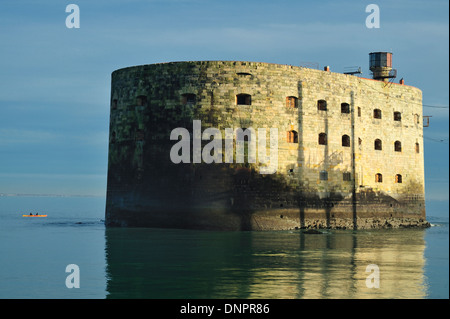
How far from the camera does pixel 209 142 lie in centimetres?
3312

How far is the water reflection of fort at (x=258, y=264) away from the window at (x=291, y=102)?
7.13 meters

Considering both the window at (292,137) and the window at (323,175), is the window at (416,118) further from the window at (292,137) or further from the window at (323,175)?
the window at (292,137)

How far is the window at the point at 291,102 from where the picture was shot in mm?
34781

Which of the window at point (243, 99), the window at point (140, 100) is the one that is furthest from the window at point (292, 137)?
the window at point (140, 100)

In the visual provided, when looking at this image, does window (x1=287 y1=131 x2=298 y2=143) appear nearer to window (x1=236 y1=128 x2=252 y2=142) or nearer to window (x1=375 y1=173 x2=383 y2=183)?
window (x1=236 y1=128 x2=252 y2=142)

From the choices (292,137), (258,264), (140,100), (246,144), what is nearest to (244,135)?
(246,144)

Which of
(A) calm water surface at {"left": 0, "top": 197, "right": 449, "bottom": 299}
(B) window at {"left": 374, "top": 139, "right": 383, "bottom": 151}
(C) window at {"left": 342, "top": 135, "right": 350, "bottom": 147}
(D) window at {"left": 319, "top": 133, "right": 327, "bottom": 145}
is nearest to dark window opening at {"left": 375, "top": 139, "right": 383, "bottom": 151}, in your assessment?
(B) window at {"left": 374, "top": 139, "right": 383, "bottom": 151}

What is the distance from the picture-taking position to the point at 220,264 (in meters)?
20.7

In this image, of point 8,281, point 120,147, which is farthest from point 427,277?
point 120,147

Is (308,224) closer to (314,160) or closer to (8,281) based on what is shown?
(314,160)

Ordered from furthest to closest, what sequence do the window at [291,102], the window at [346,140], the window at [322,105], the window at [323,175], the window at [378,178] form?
1. the window at [378,178]
2. the window at [346,140]
3. the window at [322,105]
4. the window at [323,175]
5. the window at [291,102]

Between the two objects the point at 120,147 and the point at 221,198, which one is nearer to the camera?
the point at 221,198

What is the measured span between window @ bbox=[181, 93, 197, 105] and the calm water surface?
682 cm
